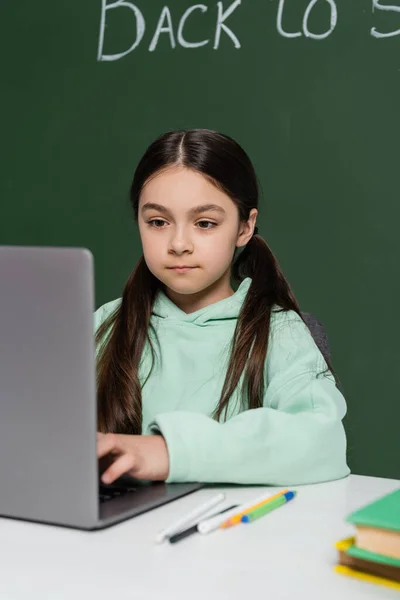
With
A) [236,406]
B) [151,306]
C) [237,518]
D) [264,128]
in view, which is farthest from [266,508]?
[264,128]

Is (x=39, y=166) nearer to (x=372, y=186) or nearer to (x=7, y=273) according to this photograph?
(x=372, y=186)

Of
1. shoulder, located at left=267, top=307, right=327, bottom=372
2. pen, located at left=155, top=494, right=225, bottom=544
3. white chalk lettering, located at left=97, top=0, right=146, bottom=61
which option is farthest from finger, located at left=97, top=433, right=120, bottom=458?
white chalk lettering, located at left=97, top=0, right=146, bottom=61

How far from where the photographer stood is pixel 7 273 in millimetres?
743

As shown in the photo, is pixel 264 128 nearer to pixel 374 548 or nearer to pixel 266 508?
pixel 266 508

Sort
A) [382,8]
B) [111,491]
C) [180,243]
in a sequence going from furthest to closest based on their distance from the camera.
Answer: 1. [382,8]
2. [180,243]
3. [111,491]

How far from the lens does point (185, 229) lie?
126 cm

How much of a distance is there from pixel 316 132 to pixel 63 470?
1.38m

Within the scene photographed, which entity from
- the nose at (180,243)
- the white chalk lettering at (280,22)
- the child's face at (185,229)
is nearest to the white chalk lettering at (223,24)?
the white chalk lettering at (280,22)

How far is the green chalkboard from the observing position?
1.89 metres

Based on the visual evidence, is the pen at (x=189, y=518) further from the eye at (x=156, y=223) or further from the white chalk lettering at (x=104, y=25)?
the white chalk lettering at (x=104, y=25)

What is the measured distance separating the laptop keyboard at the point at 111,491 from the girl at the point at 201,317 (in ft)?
0.88

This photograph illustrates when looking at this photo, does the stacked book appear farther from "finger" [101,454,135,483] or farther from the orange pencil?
"finger" [101,454,135,483]

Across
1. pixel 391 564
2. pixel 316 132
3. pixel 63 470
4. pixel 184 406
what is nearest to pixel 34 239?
pixel 316 132

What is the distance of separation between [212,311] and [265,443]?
43cm
